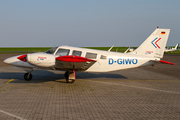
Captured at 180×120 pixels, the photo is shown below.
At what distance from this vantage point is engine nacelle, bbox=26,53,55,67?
10.5 metres

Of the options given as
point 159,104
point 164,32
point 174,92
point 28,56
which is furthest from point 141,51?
point 28,56

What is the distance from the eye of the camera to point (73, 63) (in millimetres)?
10617

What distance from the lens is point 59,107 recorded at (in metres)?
6.81

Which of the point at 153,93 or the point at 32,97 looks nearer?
the point at 32,97

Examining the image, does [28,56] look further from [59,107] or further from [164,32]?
[164,32]

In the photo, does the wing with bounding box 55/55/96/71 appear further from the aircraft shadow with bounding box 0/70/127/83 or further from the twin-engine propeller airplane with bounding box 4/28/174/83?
the aircraft shadow with bounding box 0/70/127/83

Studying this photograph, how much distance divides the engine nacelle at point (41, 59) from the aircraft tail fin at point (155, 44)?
6.44 meters

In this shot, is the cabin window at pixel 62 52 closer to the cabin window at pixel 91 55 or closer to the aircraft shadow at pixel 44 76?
the cabin window at pixel 91 55

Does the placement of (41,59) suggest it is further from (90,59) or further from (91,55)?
(91,55)

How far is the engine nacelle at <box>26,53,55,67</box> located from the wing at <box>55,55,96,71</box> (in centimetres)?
41

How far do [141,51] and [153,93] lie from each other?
4.25 metres

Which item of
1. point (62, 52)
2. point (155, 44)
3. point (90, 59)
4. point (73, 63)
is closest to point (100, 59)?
point (90, 59)

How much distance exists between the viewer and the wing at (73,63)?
33.6 feet

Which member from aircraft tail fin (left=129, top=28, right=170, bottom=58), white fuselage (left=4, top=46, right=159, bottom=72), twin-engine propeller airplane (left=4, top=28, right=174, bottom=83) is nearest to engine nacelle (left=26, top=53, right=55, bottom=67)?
twin-engine propeller airplane (left=4, top=28, right=174, bottom=83)
